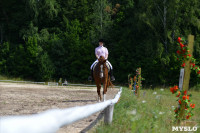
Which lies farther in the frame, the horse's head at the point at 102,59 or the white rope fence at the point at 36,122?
the horse's head at the point at 102,59

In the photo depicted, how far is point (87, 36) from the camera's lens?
1689 inches

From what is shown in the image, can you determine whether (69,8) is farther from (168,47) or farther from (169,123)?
(169,123)

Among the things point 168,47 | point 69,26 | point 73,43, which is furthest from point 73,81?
point 168,47

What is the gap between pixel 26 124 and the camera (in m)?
1.15

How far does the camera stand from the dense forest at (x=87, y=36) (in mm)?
33188

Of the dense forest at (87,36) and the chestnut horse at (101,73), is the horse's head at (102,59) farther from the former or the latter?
the dense forest at (87,36)

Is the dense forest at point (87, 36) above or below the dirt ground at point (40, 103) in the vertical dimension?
above

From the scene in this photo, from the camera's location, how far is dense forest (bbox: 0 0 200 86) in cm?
3319

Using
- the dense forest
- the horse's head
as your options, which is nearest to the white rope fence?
the horse's head

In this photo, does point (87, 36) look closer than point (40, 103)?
No

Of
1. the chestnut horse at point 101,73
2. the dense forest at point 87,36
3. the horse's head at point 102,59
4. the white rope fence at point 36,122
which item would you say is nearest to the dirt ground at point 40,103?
the chestnut horse at point 101,73

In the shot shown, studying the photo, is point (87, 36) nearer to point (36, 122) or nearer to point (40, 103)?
point (40, 103)

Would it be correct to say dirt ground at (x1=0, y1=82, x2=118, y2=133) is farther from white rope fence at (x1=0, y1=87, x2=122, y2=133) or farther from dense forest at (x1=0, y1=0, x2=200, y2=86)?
dense forest at (x1=0, y1=0, x2=200, y2=86)

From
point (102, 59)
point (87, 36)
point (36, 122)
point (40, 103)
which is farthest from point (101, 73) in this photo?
point (87, 36)
